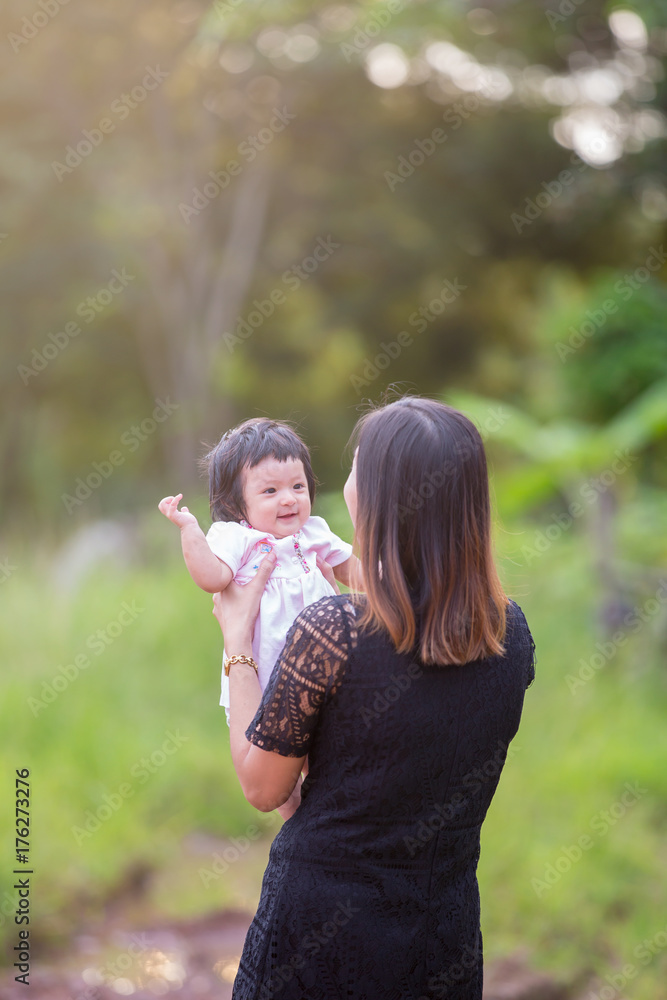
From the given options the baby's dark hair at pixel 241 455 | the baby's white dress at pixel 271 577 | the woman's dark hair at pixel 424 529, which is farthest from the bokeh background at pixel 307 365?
the woman's dark hair at pixel 424 529

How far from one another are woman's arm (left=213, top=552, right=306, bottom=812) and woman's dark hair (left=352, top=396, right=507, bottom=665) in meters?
0.24

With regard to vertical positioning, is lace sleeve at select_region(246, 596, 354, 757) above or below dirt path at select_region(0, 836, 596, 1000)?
above

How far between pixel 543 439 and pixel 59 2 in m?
9.41

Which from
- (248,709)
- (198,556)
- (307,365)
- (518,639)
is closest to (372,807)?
(248,709)

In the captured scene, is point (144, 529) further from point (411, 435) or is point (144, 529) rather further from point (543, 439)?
point (411, 435)

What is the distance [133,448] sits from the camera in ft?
59.2

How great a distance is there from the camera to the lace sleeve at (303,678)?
4.85 ft

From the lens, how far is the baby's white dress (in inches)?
66.1

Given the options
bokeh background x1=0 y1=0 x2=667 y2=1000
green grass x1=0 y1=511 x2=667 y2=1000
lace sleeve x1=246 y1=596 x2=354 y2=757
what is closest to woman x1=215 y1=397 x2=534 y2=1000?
lace sleeve x1=246 y1=596 x2=354 y2=757

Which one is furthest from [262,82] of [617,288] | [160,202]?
[617,288]

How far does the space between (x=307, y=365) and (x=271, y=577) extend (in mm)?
15842

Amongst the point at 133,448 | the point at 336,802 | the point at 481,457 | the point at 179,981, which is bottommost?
the point at 179,981

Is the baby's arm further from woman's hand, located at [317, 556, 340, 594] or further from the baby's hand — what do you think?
woman's hand, located at [317, 556, 340, 594]

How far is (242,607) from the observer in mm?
1644
